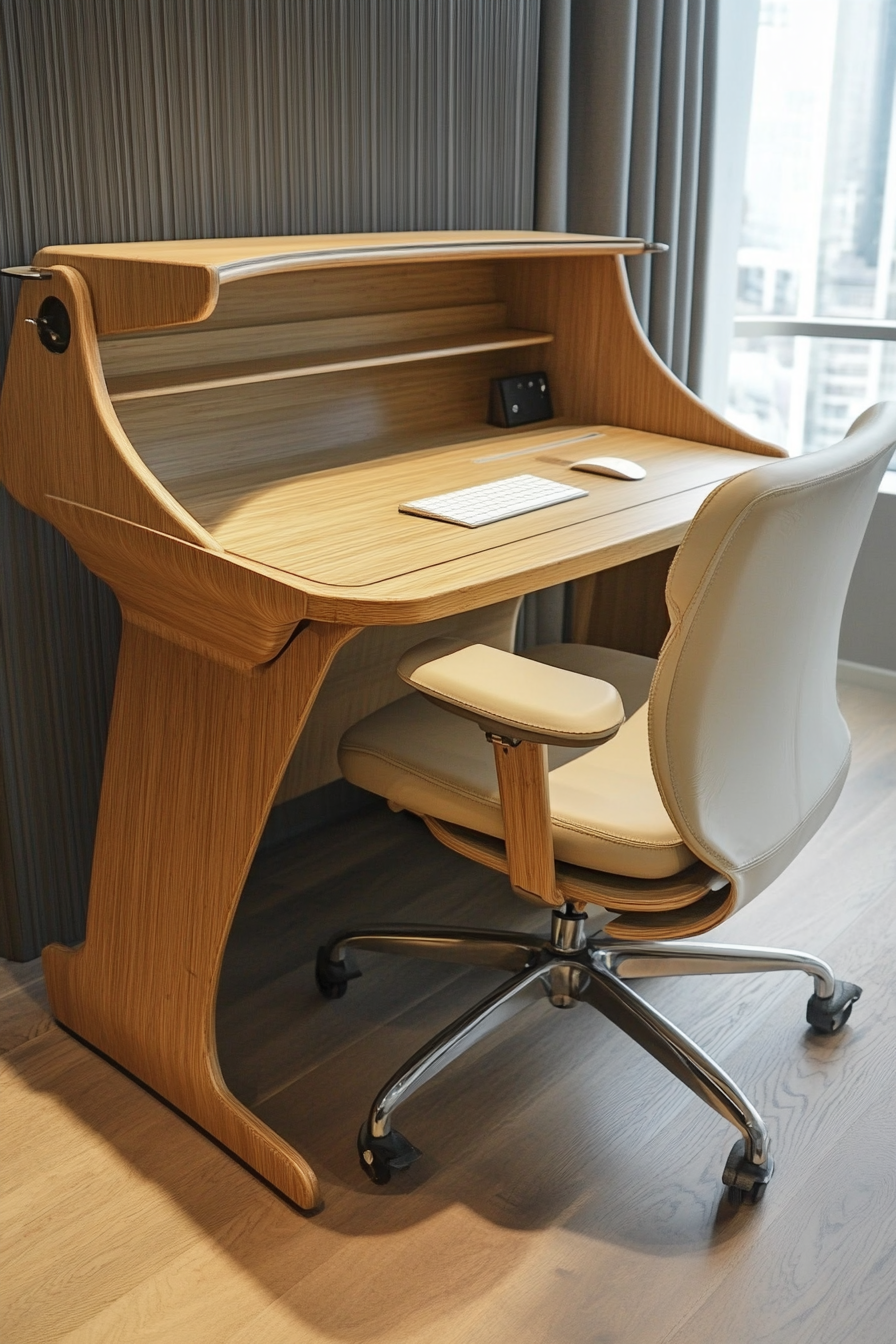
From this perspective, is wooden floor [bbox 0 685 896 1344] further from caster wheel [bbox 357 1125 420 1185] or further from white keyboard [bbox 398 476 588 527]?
white keyboard [bbox 398 476 588 527]

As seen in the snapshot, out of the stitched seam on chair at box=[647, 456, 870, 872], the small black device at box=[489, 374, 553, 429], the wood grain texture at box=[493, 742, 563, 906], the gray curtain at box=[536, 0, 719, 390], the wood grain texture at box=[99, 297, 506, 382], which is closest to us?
the stitched seam on chair at box=[647, 456, 870, 872]

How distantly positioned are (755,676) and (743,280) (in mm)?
2368

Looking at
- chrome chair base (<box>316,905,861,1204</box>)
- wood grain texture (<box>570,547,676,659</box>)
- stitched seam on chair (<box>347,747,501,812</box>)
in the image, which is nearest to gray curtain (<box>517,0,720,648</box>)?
wood grain texture (<box>570,547,676,659</box>)

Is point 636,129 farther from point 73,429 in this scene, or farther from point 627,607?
point 73,429

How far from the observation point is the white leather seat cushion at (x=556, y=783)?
4.27 ft

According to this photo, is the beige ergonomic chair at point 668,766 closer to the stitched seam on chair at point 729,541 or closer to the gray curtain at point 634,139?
the stitched seam on chair at point 729,541

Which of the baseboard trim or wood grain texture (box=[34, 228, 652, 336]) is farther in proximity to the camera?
the baseboard trim

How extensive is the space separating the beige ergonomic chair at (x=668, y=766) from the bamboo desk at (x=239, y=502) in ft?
0.48

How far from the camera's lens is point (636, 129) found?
2.35m

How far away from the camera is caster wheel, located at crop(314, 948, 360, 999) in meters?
1.78

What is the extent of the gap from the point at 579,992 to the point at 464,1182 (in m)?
0.27

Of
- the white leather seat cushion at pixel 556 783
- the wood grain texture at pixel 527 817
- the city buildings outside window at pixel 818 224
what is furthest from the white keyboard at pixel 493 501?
the city buildings outside window at pixel 818 224

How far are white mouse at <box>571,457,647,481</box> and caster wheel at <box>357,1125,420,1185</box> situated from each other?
0.91m

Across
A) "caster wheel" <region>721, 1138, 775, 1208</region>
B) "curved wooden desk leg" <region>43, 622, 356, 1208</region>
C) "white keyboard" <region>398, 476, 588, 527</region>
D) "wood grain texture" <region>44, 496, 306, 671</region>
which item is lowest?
"caster wheel" <region>721, 1138, 775, 1208</region>
